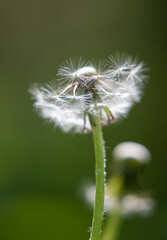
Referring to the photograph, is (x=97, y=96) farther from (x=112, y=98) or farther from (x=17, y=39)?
(x=17, y=39)

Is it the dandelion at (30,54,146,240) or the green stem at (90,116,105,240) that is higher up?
the dandelion at (30,54,146,240)

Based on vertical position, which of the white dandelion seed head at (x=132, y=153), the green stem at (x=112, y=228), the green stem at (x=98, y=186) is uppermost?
the white dandelion seed head at (x=132, y=153)

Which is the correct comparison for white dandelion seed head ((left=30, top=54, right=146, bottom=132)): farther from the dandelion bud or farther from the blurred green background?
the blurred green background

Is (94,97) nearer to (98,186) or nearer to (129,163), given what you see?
(98,186)

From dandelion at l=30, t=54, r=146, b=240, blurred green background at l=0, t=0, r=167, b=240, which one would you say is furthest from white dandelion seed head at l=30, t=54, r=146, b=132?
blurred green background at l=0, t=0, r=167, b=240

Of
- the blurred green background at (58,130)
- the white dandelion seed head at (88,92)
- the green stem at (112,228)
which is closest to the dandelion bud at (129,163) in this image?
the green stem at (112,228)

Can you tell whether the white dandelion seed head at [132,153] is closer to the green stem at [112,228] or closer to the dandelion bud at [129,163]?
the dandelion bud at [129,163]

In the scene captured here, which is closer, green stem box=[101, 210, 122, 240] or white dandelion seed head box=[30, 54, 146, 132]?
white dandelion seed head box=[30, 54, 146, 132]

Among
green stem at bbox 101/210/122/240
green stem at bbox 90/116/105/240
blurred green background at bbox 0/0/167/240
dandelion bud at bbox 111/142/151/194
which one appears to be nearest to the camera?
green stem at bbox 90/116/105/240
